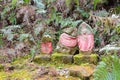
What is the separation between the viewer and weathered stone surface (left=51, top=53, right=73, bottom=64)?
420cm

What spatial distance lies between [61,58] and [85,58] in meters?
0.40

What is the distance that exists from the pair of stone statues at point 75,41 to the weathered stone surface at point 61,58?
0.35 feet

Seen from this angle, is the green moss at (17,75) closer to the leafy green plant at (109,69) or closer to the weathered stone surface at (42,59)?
the weathered stone surface at (42,59)

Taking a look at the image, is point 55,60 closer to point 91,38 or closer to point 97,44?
point 91,38

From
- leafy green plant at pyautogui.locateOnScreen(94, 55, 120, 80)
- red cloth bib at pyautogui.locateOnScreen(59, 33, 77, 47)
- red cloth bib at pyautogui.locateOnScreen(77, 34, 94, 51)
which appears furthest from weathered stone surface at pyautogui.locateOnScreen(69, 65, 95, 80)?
leafy green plant at pyautogui.locateOnScreen(94, 55, 120, 80)

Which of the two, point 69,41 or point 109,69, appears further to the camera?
point 69,41

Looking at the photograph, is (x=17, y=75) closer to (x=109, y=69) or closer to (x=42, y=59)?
(x=42, y=59)

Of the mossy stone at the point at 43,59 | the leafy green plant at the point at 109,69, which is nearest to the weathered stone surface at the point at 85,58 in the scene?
the mossy stone at the point at 43,59

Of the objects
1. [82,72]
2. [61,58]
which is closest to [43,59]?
[61,58]

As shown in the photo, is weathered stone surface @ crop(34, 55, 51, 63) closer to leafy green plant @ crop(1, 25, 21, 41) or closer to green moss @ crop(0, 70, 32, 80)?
green moss @ crop(0, 70, 32, 80)

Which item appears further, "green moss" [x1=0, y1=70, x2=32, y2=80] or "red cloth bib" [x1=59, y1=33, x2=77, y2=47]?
"red cloth bib" [x1=59, y1=33, x2=77, y2=47]

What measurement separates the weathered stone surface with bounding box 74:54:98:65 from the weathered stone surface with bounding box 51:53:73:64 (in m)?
0.12

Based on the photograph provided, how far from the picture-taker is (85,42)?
417 cm

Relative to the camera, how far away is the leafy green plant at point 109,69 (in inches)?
55.0
